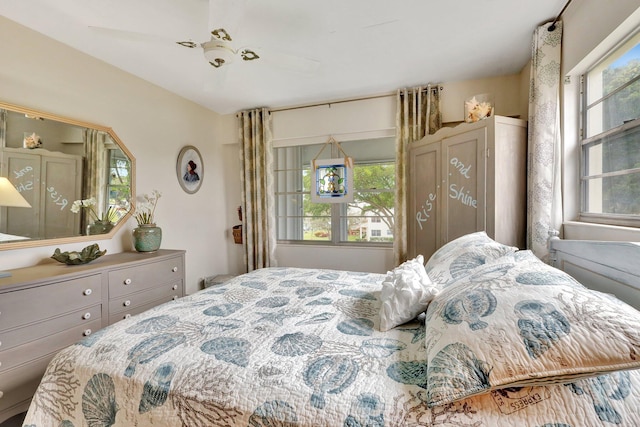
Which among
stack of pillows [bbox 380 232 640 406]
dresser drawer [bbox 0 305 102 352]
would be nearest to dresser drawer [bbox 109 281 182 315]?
dresser drawer [bbox 0 305 102 352]

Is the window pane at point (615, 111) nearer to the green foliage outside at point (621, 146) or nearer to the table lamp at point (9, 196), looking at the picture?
the green foliage outside at point (621, 146)

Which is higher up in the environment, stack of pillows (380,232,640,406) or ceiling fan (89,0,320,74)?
ceiling fan (89,0,320,74)

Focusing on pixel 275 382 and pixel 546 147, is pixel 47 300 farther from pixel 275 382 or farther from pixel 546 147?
pixel 546 147

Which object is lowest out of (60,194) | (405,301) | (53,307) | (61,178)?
(53,307)

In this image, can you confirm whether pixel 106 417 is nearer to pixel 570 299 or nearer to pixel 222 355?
pixel 222 355

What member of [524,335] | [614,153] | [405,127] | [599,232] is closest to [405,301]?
[524,335]

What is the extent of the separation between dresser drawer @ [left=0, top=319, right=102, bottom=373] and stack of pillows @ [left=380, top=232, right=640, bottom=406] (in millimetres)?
2163

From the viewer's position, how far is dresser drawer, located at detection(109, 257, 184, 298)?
208 centimetres

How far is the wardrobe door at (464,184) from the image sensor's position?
218cm

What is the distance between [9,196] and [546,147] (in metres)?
3.65

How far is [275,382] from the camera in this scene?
0.82 meters

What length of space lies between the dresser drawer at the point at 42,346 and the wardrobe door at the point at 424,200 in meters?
2.76

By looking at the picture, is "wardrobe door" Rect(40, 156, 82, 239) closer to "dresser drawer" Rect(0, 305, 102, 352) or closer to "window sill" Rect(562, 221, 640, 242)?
"dresser drawer" Rect(0, 305, 102, 352)

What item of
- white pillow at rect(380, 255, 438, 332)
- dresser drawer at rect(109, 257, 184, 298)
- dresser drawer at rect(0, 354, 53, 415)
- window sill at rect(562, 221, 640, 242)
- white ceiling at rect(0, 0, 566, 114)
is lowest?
dresser drawer at rect(0, 354, 53, 415)
